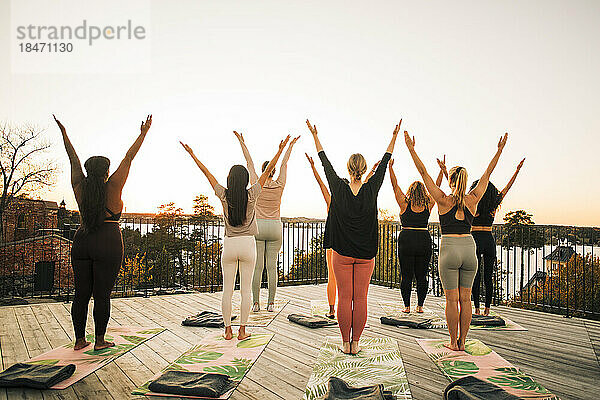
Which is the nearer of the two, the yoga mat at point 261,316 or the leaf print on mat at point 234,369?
the leaf print on mat at point 234,369

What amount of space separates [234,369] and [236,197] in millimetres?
1547

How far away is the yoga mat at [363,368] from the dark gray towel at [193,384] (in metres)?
0.58

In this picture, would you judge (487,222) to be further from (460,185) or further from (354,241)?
(354,241)

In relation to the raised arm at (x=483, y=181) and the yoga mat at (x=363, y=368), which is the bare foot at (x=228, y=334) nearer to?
the yoga mat at (x=363, y=368)

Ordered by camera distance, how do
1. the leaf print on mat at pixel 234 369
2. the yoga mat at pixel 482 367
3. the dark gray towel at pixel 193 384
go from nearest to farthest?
the dark gray towel at pixel 193 384, the yoga mat at pixel 482 367, the leaf print on mat at pixel 234 369

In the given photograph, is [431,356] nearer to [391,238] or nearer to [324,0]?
[391,238]

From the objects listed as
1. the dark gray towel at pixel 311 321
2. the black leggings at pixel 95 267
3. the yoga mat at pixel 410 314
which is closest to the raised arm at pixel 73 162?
the black leggings at pixel 95 267

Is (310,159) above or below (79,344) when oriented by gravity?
above

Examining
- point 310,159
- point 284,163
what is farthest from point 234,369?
point 284,163

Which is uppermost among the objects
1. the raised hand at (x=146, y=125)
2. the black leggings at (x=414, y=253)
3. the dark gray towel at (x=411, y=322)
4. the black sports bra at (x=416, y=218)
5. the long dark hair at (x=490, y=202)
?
the raised hand at (x=146, y=125)

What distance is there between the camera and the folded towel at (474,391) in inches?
101

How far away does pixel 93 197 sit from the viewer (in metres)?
3.53

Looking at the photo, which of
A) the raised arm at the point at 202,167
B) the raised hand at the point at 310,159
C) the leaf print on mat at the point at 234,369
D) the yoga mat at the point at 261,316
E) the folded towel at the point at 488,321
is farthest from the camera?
the folded towel at the point at 488,321

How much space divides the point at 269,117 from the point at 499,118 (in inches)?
184
